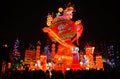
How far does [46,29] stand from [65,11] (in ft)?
20.4

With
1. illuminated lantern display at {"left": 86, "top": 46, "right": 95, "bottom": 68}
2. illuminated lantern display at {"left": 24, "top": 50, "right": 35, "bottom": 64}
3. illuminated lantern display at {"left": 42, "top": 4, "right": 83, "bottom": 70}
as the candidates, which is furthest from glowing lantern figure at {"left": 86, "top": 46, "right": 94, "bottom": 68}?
illuminated lantern display at {"left": 24, "top": 50, "right": 35, "bottom": 64}

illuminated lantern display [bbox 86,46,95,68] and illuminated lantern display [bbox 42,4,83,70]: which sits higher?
illuminated lantern display [bbox 42,4,83,70]

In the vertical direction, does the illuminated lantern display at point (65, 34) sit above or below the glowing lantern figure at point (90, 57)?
above

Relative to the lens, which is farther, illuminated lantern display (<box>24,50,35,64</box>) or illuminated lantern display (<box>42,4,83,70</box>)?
illuminated lantern display (<box>24,50,35,64</box>)

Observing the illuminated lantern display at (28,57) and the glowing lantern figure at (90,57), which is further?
the illuminated lantern display at (28,57)

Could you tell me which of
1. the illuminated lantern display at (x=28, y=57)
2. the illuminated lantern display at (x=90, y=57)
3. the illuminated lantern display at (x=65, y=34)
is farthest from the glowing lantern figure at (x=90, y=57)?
the illuminated lantern display at (x=28, y=57)

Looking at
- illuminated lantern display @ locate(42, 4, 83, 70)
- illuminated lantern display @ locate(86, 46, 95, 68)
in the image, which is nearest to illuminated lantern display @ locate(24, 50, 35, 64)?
illuminated lantern display @ locate(42, 4, 83, 70)

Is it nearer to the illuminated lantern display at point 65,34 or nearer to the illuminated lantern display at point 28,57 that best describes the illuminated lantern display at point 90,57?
the illuminated lantern display at point 65,34

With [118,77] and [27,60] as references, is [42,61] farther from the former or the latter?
[118,77]

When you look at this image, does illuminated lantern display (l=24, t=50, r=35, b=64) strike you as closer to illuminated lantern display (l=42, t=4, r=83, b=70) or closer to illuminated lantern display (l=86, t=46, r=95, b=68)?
illuminated lantern display (l=42, t=4, r=83, b=70)

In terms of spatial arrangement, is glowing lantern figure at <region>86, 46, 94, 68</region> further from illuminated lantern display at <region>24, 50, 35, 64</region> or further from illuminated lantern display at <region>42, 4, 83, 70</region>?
illuminated lantern display at <region>24, 50, 35, 64</region>

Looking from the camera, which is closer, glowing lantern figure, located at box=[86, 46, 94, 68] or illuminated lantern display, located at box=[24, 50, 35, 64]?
glowing lantern figure, located at box=[86, 46, 94, 68]

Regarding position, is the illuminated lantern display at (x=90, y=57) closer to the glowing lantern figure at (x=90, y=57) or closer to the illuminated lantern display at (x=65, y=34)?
the glowing lantern figure at (x=90, y=57)

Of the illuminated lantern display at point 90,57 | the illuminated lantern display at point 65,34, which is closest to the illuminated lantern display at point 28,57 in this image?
the illuminated lantern display at point 65,34
